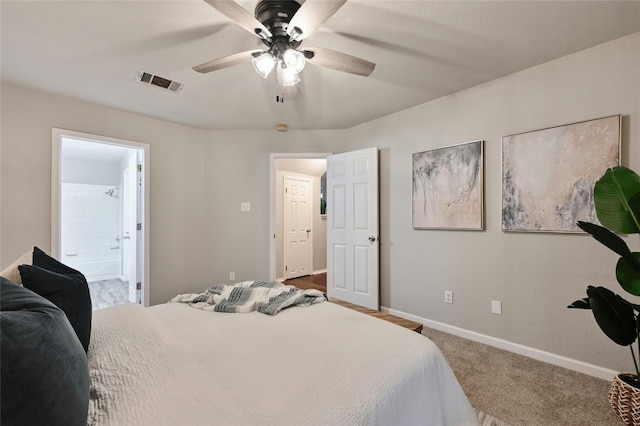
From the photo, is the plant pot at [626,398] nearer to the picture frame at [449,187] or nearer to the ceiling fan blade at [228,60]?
the picture frame at [449,187]

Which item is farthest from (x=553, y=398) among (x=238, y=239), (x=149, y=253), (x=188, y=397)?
(x=149, y=253)

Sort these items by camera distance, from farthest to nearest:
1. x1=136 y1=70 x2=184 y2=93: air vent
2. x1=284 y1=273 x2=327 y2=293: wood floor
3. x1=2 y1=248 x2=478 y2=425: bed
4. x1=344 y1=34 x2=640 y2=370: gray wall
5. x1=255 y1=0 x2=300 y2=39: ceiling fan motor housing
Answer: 1. x1=284 y1=273 x2=327 y2=293: wood floor
2. x1=136 y1=70 x2=184 y2=93: air vent
3. x1=344 y1=34 x2=640 y2=370: gray wall
4. x1=255 y1=0 x2=300 y2=39: ceiling fan motor housing
5. x1=2 y1=248 x2=478 y2=425: bed

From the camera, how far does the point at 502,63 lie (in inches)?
87.9

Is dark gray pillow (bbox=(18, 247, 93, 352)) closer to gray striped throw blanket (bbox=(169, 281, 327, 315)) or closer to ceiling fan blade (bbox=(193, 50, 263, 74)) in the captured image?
gray striped throw blanket (bbox=(169, 281, 327, 315))

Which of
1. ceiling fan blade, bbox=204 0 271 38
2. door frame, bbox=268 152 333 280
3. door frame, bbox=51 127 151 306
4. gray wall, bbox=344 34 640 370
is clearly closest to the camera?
ceiling fan blade, bbox=204 0 271 38

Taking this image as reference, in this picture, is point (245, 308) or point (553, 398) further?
point (553, 398)

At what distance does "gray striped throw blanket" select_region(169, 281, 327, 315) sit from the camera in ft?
5.47

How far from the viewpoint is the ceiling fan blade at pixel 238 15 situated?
1228 millimetres

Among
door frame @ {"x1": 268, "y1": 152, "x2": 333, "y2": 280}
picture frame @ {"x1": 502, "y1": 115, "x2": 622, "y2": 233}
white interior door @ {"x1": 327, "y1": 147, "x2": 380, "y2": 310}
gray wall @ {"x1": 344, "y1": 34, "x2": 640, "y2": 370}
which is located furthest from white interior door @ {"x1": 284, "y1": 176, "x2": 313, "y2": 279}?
picture frame @ {"x1": 502, "y1": 115, "x2": 622, "y2": 233}

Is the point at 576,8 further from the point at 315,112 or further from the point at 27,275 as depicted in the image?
the point at 27,275

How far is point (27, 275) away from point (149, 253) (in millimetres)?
2635

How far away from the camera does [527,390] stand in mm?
1896

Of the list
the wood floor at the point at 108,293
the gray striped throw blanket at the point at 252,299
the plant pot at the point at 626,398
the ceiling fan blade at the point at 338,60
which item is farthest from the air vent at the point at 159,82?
the plant pot at the point at 626,398

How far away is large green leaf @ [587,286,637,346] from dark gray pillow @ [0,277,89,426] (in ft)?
6.97
